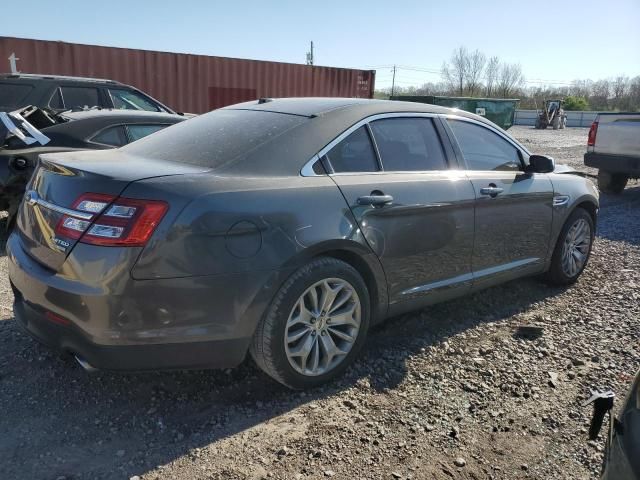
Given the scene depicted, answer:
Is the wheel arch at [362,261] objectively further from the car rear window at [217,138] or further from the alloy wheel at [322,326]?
the car rear window at [217,138]

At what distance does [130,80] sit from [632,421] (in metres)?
13.0

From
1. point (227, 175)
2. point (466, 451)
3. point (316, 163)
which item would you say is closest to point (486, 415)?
point (466, 451)

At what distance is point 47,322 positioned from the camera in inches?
102

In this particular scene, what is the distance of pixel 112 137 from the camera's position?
566 cm

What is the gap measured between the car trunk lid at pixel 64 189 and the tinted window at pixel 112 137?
9.05 feet

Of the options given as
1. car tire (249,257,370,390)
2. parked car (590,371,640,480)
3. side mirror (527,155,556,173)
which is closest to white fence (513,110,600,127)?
side mirror (527,155,556,173)

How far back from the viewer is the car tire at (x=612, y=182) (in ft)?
32.5

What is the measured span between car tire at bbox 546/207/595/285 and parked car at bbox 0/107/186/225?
429cm

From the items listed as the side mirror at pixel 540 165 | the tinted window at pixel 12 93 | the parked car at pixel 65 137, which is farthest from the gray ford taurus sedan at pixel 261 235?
the tinted window at pixel 12 93

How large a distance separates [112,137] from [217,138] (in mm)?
3061

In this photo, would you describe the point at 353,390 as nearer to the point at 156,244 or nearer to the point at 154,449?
the point at 154,449

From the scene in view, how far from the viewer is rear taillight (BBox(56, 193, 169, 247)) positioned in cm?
237

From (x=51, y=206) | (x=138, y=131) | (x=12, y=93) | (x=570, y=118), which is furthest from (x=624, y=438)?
(x=570, y=118)

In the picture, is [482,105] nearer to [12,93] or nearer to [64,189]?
[12,93]
